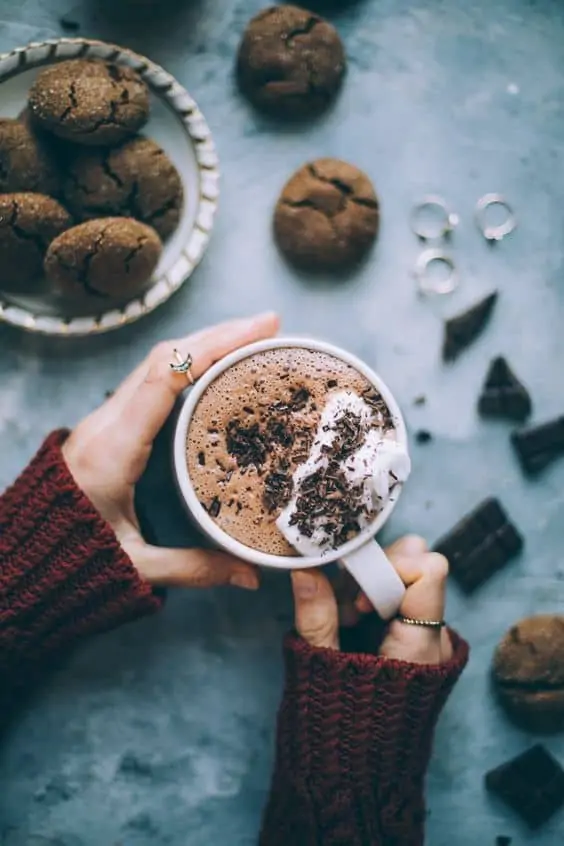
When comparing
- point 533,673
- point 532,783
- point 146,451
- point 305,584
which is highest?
point 146,451

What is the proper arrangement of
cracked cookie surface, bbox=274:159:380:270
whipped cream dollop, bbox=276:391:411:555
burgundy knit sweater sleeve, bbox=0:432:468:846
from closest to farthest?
whipped cream dollop, bbox=276:391:411:555 → burgundy knit sweater sleeve, bbox=0:432:468:846 → cracked cookie surface, bbox=274:159:380:270

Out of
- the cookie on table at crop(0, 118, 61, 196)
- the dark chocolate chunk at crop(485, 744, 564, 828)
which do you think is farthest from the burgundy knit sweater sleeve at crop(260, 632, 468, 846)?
the cookie on table at crop(0, 118, 61, 196)

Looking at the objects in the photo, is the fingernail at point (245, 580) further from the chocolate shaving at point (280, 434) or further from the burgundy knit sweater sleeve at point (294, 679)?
the chocolate shaving at point (280, 434)

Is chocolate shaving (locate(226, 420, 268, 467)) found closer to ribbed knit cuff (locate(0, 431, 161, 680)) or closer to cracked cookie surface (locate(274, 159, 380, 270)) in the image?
ribbed knit cuff (locate(0, 431, 161, 680))

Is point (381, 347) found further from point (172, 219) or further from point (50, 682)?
point (50, 682)

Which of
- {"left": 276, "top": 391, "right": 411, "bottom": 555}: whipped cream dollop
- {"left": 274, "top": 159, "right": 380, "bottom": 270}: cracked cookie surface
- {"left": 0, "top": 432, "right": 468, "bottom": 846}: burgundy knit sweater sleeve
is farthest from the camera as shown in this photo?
{"left": 274, "top": 159, "right": 380, "bottom": 270}: cracked cookie surface

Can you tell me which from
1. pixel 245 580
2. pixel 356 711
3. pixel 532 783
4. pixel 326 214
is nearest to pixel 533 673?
pixel 532 783

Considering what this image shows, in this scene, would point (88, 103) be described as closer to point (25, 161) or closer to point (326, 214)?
point (25, 161)
